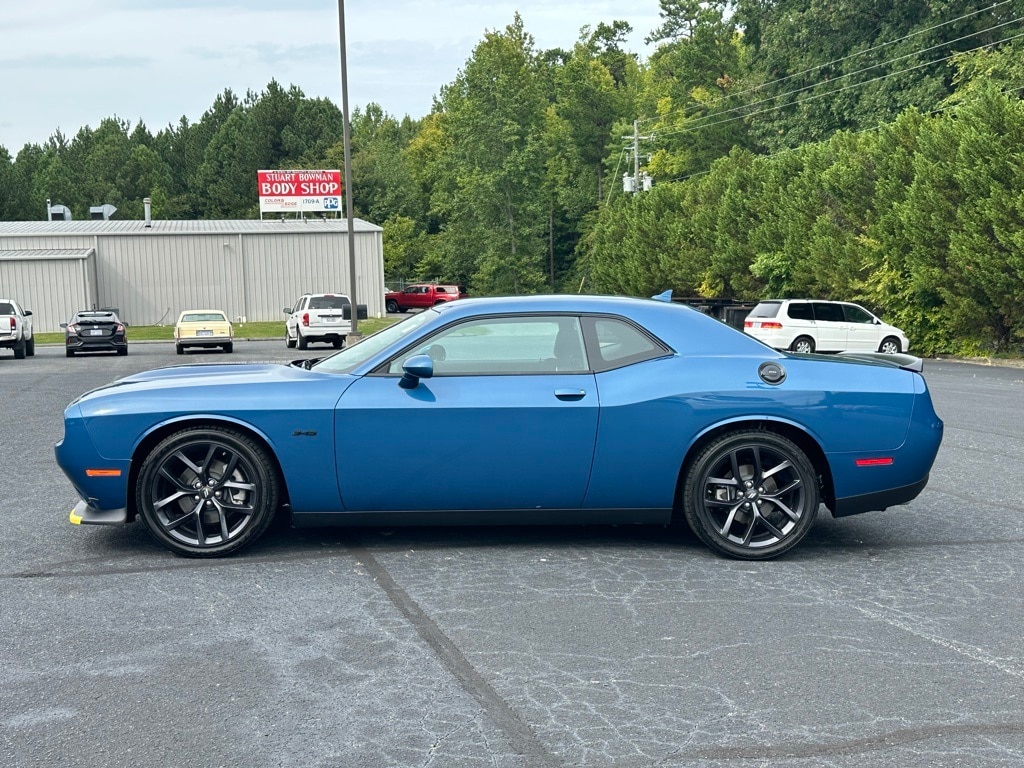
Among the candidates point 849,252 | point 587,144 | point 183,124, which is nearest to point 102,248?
point 849,252

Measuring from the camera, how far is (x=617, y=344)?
6344 mm

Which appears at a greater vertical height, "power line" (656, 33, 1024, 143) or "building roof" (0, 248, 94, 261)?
"power line" (656, 33, 1024, 143)

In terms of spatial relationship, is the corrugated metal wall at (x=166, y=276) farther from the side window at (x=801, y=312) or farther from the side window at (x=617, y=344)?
the side window at (x=617, y=344)

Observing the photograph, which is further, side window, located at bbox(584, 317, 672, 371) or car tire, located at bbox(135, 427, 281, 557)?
side window, located at bbox(584, 317, 672, 371)

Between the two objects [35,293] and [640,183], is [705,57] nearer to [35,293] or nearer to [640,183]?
[640,183]

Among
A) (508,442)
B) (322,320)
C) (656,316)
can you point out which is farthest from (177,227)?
(508,442)

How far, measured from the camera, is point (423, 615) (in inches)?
203

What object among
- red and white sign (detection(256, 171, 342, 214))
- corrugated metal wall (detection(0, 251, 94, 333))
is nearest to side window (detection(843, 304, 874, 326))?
corrugated metal wall (detection(0, 251, 94, 333))

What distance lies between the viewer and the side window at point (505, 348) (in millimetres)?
6258

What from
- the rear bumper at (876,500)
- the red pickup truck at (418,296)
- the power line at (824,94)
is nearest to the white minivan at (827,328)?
the power line at (824,94)

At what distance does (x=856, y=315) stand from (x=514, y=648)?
2539cm

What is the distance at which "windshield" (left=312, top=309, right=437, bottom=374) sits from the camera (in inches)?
252

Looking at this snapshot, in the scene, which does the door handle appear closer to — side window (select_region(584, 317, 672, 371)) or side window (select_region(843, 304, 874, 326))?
side window (select_region(584, 317, 672, 371))

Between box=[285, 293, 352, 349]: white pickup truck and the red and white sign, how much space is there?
99.5 feet
